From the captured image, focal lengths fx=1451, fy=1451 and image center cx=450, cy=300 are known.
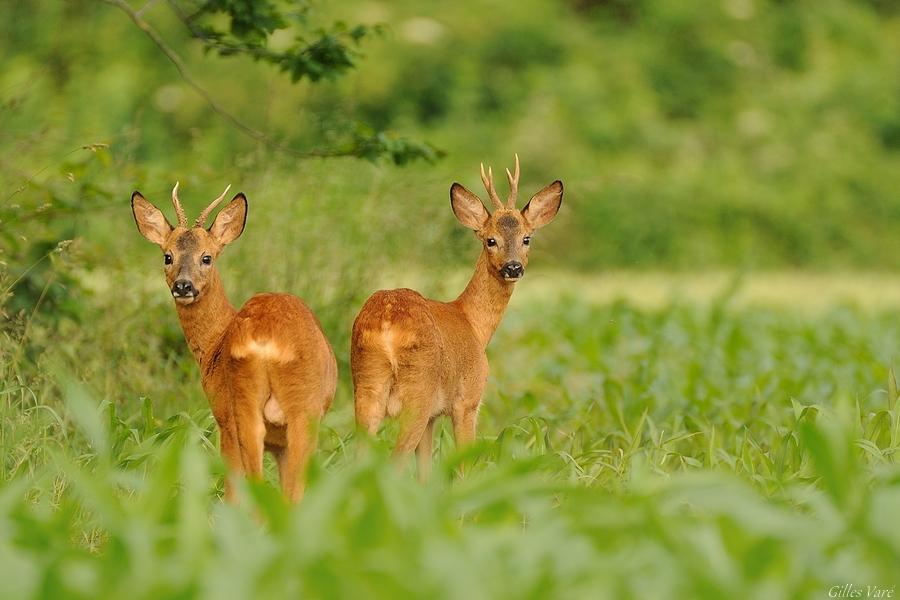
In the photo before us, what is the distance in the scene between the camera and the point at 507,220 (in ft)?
16.2

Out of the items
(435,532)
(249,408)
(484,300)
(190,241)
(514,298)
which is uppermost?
(435,532)

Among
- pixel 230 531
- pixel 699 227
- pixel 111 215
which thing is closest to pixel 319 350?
pixel 230 531

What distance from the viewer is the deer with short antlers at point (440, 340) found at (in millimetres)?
4441

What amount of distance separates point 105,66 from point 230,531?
14890 millimetres

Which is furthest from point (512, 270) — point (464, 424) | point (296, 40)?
point (296, 40)

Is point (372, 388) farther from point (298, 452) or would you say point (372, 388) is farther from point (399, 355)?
point (298, 452)

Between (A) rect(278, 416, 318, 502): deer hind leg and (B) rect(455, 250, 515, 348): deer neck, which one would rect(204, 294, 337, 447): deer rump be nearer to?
(A) rect(278, 416, 318, 502): deer hind leg

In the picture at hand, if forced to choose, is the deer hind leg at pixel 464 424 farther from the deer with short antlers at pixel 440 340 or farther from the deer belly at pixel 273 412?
the deer belly at pixel 273 412

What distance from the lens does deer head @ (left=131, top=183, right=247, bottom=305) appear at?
4.21 m

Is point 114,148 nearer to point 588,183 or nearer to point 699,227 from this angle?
point 588,183

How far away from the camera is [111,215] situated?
6.87m

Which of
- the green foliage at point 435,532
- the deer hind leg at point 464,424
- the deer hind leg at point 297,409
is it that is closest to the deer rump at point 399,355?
the deer hind leg at point 464,424

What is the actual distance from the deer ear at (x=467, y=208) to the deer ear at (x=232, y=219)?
35.4 inches

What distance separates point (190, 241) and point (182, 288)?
0.16 metres
